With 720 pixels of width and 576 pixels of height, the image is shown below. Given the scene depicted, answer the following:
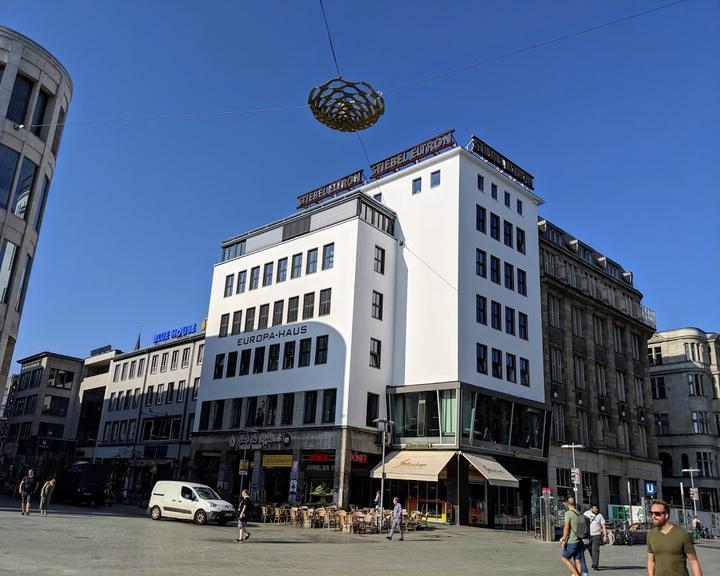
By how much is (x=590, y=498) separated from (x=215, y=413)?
97.4 ft

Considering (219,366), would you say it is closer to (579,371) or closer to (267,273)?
(267,273)

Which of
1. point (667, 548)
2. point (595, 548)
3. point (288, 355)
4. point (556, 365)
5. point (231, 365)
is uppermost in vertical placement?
point (556, 365)

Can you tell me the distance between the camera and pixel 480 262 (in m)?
43.0

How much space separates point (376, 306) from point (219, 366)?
14620 mm

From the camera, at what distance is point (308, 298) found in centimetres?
4409

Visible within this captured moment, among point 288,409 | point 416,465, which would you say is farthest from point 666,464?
point 288,409

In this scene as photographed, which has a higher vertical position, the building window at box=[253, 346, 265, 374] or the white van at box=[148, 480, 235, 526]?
the building window at box=[253, 346, 265, 374]

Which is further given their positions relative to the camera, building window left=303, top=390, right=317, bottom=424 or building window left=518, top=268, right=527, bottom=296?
building window left=518, top=268, right=527, bottom=296

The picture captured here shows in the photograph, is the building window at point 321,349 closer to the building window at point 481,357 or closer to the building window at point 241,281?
the building window at point 481,357

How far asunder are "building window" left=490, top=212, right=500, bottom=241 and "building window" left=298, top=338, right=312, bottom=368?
14893 mm

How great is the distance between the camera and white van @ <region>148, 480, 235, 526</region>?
95.8 feet

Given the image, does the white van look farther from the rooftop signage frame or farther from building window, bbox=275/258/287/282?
the rooftop signage frame

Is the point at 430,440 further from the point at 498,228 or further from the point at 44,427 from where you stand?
the point at 44,427

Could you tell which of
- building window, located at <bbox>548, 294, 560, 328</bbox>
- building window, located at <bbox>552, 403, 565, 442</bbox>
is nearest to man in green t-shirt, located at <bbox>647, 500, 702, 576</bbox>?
building window, located at <bbox>552, 403, 565, 442</bbox>
